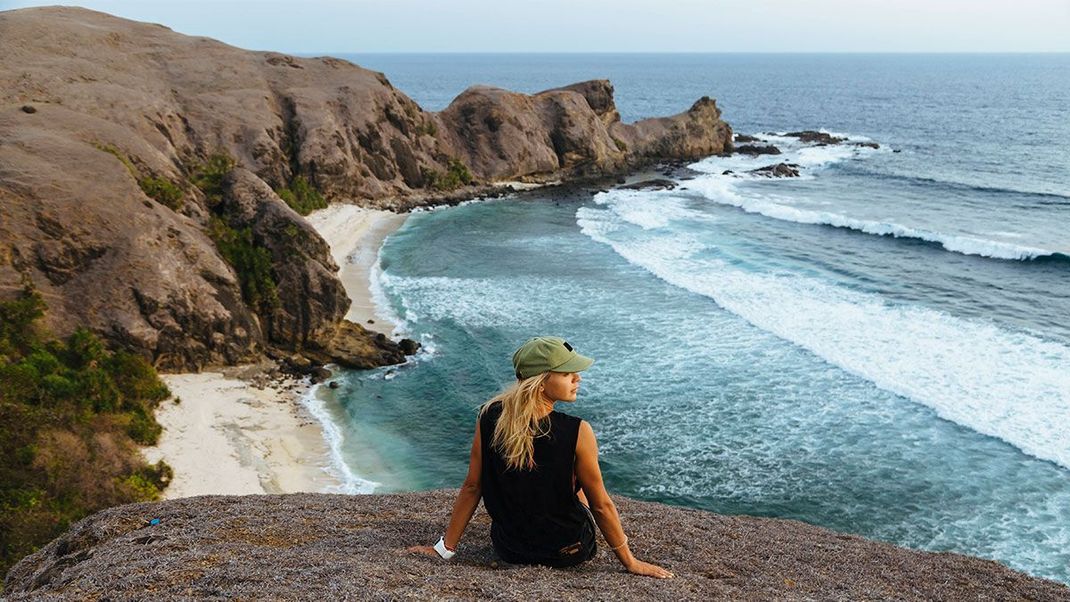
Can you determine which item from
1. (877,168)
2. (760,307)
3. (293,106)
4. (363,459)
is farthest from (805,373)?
(877,168)

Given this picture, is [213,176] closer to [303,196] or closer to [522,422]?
[303,196]

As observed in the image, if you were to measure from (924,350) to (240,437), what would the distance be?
22.1 metres

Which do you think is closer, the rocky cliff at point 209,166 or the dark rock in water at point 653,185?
the rocky cliff at point 209,166

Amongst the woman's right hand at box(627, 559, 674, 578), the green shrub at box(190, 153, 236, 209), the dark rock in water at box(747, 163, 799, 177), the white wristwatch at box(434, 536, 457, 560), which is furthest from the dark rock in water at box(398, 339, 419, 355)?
the dark rock in water at box(747, 163, 799, 177)

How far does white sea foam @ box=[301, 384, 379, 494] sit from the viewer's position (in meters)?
19.0

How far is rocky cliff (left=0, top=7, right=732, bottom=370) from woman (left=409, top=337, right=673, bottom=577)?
1870cm

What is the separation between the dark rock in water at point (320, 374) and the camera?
25328mm

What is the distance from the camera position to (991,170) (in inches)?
2618

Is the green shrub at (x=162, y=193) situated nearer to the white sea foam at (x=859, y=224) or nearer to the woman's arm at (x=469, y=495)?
the woman's arm at (x=469, y=495)

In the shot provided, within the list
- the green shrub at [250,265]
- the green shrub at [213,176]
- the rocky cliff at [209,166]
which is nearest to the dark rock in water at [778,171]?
the rocky cliff at [209,166]

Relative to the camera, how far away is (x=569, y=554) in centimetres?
743

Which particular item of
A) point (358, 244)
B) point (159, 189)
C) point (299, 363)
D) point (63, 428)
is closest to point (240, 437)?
point (63, 428)

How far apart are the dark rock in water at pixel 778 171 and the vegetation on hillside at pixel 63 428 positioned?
57.6 metres

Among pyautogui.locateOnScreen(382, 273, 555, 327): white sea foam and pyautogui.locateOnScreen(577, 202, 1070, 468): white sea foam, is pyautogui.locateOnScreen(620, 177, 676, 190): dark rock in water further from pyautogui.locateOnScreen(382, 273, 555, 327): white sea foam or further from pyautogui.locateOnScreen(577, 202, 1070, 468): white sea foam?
pyautogui.locateOnScreen(382, 273, 555, 327): white sea foam
